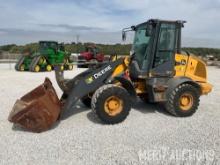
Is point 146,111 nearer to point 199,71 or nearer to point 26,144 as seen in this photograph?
point 199,71

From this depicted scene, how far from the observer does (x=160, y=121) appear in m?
7.02

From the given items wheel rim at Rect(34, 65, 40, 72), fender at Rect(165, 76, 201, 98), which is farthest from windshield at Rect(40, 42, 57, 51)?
fender at Rect(165, 76, 201, 98)

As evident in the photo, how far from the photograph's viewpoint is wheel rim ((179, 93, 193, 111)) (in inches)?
291

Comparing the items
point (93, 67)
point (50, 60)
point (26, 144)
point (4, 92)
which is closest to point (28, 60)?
point (50, 60)

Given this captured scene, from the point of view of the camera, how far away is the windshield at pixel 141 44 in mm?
7324

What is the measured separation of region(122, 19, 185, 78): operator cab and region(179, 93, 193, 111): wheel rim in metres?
0.60

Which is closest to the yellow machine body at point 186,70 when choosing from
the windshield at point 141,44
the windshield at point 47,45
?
the windshield at point 141,44

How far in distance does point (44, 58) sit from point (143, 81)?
14891mm

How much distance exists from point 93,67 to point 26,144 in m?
2.62

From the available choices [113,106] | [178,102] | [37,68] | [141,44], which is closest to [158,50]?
[141,44]

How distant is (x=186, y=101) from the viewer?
7.48m

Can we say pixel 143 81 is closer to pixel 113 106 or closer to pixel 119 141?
pixel 113 106

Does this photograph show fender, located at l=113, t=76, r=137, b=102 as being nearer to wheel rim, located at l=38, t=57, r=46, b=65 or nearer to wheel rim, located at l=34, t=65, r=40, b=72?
wheel rim, located at l=34, t=65, r=40, b=72

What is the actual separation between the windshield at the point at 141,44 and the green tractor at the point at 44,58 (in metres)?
12.5
